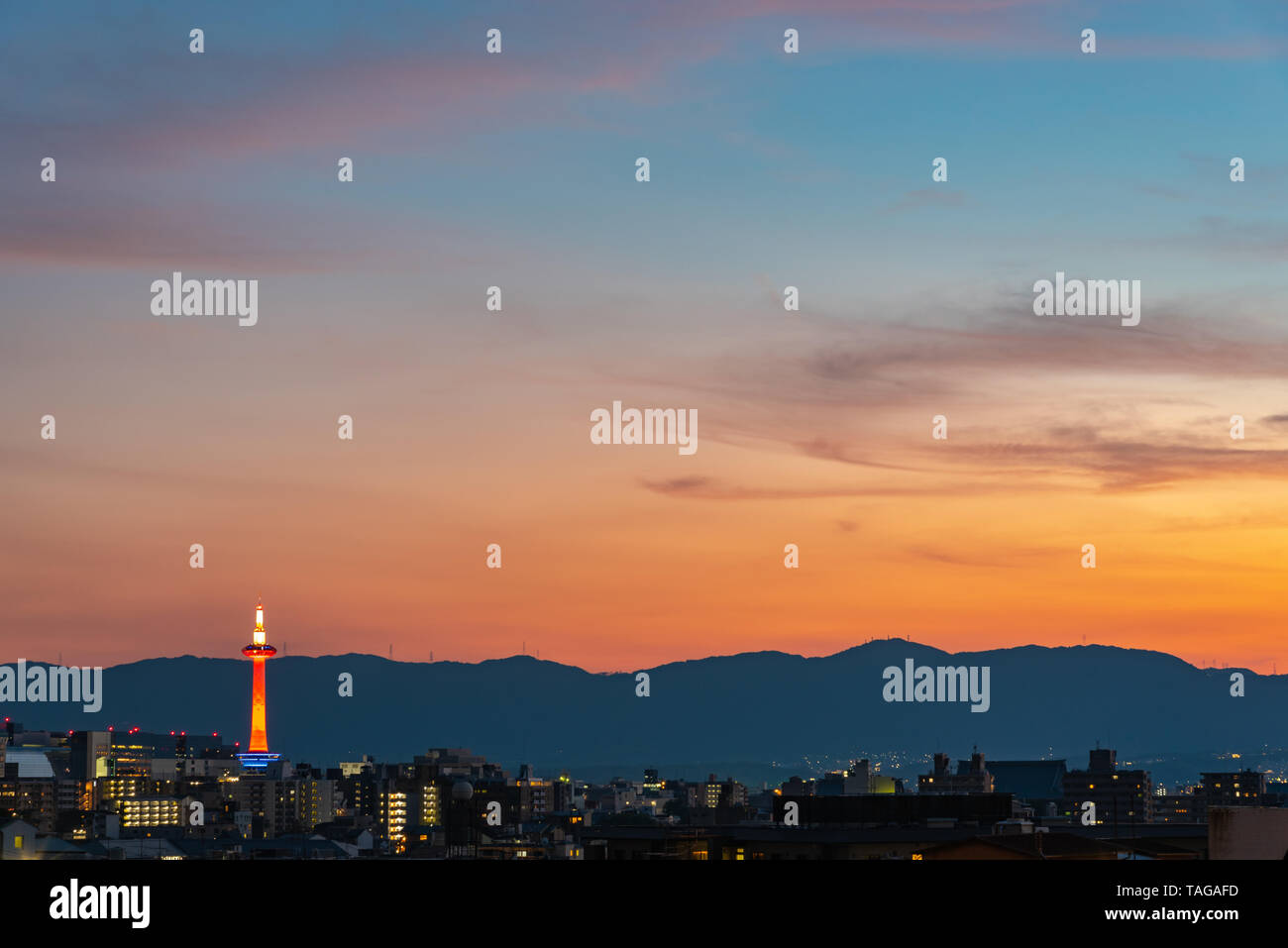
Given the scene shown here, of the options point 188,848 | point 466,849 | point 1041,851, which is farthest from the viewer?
point 466,849
